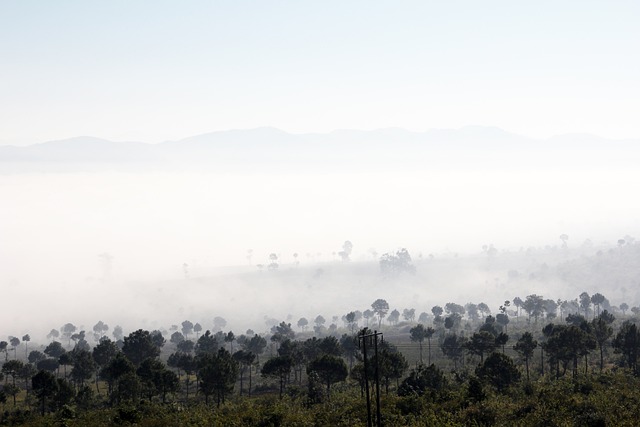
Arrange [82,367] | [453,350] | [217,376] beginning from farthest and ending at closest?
[453,350], [82,367], [217,376]

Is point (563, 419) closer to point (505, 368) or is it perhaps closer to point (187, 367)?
point (505, 368)

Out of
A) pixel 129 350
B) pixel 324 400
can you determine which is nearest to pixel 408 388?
pixel 324 400

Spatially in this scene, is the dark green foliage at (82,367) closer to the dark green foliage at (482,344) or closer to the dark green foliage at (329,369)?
the dark green foliage at (329,369)

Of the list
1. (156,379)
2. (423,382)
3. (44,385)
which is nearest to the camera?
(423,382)

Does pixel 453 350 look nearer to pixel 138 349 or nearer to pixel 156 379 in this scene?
pixel 156 379

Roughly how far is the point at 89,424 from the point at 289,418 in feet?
99.1

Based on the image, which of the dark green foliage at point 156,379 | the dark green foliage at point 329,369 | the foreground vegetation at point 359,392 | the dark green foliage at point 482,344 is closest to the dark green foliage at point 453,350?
the foreground vegetation at point 359,392

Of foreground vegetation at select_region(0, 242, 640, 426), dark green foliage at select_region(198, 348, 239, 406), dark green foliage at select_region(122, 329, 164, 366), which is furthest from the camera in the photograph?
dark green foliage at select_region(122, 329, 164, 366)

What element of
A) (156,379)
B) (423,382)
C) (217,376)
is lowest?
(423,382)

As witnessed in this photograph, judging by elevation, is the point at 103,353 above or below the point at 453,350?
above

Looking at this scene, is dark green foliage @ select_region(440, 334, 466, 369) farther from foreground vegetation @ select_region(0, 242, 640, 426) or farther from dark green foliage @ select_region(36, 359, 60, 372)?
dark green foliage @ select_region(36, 359, 60, 372)

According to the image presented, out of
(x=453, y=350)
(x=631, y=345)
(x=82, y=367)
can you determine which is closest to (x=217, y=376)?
(x=82, y=367)

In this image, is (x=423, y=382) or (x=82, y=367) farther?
(x=82, y=367)

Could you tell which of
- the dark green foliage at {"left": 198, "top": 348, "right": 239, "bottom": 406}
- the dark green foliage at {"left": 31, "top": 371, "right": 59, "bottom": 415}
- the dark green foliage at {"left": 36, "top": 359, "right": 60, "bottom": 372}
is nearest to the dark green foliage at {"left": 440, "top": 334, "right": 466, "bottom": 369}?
the dark green foliage at {"left": 198, "top": 348, "right": 239, "bottom": 406}
